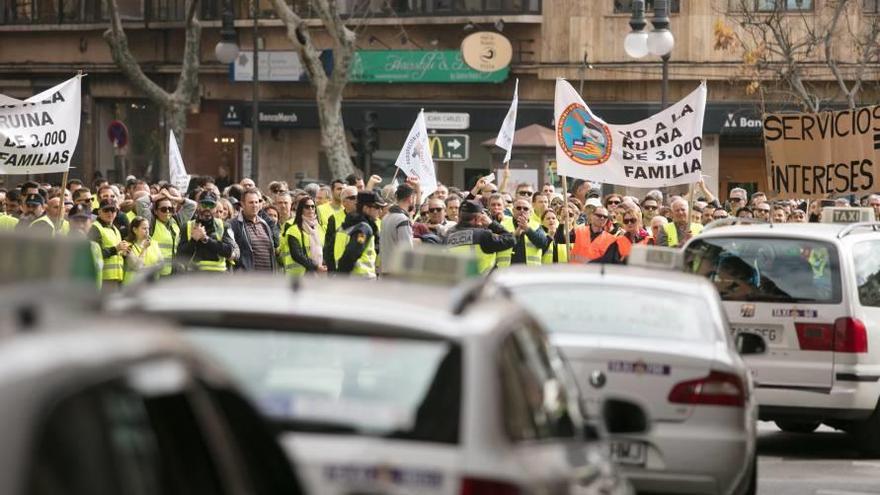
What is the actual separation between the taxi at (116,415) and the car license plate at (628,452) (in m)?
5.61

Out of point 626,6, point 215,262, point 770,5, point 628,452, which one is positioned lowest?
point 628,452

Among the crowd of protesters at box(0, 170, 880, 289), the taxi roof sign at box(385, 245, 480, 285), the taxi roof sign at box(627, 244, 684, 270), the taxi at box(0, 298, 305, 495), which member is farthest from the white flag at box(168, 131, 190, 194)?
the taxi at box(0, 298, 305, 495)

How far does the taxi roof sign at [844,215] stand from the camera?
14513 millimetres

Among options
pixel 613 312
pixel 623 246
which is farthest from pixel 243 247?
pixel 613 312

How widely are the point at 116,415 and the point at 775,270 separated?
33.4 feet

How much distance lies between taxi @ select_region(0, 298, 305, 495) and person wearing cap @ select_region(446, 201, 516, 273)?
43.3 ft

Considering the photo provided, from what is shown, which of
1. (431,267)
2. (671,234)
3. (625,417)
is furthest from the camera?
(671,234)

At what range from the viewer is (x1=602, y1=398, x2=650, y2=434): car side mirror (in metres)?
6.27

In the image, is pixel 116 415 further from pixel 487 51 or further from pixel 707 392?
pixel 487 51

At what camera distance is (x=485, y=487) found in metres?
4.35

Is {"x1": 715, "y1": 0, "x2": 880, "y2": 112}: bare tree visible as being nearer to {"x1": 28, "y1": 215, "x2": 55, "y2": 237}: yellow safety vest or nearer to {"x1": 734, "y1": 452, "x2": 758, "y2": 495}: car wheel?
{"x1": 28, "y1": 215, "x2": 55, "y2": 237}: yellow safety vest

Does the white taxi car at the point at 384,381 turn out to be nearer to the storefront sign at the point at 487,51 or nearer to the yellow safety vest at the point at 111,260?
the yellow safety vest at the point at 111,260

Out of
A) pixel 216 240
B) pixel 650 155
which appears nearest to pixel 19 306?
pixel 216 240

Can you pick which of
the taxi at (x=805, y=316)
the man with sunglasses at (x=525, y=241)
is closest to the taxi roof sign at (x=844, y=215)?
the taxi at (x=805, y=316)
